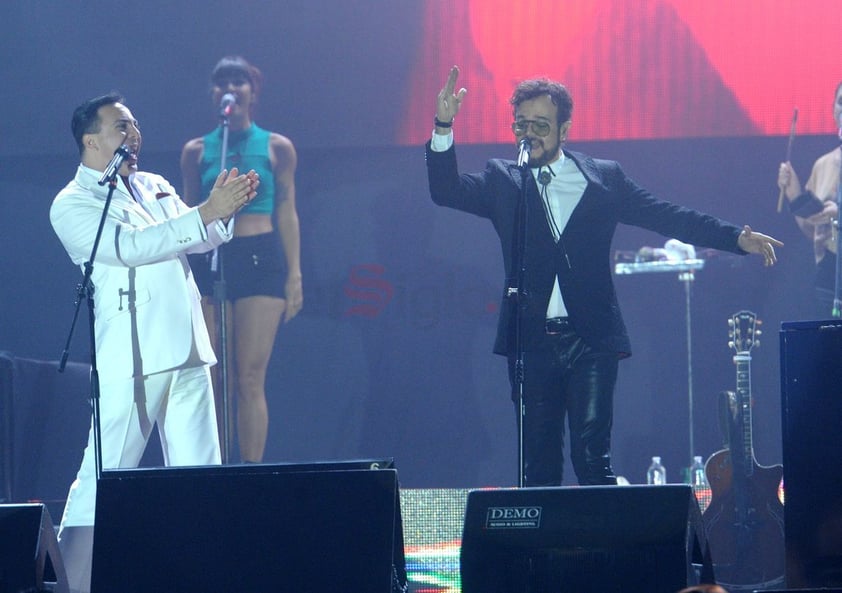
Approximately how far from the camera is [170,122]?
636 cm

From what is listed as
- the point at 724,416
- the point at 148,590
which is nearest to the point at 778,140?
the point at 724,416

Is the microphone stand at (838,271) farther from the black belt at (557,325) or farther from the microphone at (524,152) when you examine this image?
the microphone at (524,152)

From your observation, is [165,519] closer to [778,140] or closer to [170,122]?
[170,122]

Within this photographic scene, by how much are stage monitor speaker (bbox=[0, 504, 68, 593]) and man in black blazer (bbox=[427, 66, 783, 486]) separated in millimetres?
1713

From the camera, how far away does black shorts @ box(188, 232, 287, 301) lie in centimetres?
622

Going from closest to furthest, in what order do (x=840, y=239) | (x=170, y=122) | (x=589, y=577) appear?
(x=589, y=577)
(x=840, y=239)
(x=170, y=122)

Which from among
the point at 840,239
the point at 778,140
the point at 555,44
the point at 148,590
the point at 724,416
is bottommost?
the point at 148,590

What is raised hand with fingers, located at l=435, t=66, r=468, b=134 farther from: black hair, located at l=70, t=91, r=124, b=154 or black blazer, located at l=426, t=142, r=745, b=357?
black hair, located at l=70, t=91, r=124, b=154

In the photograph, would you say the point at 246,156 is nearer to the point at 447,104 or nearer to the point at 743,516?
the point at 447,104

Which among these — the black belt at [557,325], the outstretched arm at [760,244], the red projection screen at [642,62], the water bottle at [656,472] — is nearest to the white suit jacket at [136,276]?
the black belt at [557,325]

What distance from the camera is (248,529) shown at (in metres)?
2.81

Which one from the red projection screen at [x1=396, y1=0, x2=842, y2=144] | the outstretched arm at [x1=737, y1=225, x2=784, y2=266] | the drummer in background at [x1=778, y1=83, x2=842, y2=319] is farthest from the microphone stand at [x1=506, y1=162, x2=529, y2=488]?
the drummer in background at [x1=778, y1=83, x2=842, y2=319]

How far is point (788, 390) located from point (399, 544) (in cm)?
101

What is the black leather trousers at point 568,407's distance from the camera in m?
4.09
